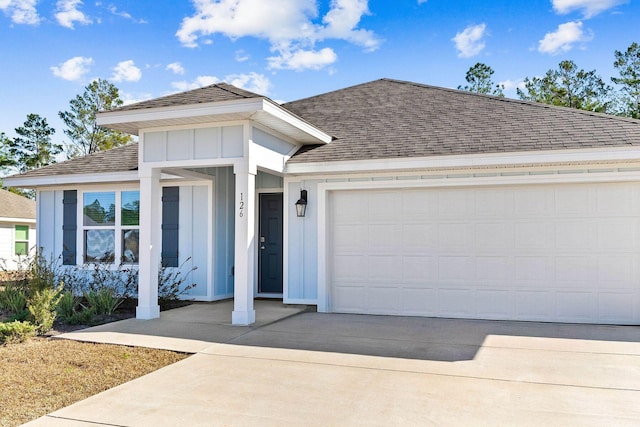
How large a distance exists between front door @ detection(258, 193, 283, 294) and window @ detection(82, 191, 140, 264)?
2607 millimetres

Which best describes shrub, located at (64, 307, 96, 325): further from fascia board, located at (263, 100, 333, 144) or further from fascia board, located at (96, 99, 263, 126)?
fascia board, located at (263, 100, 333, 144)

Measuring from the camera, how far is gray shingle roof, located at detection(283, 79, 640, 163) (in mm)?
8008

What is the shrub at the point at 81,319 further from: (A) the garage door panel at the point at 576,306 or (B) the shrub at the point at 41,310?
(A) the garage door panel at the point at 576,306

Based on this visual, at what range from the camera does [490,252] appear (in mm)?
8117

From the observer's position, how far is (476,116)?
951 centimetres

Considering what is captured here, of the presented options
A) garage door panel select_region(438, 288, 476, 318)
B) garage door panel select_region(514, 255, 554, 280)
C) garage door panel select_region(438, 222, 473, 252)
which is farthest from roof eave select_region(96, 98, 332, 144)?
garage door panel select_region(514, 255, 554, 280)

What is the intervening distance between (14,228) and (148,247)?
16.1 m

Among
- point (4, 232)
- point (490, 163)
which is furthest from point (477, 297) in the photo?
point (4, 232)

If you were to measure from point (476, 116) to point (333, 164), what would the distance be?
117 inches

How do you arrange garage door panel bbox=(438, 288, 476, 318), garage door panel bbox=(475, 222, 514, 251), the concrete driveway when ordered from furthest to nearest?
1. garage door panel bbox=(438, 288, 476, 318)
2. garage door panel bbox=(475, 222, 514, 251)
3. the concrete driveway

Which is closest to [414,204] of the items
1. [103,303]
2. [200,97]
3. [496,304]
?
[496,304]

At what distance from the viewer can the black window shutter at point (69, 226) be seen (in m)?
11.2

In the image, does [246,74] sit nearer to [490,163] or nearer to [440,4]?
[440,4]

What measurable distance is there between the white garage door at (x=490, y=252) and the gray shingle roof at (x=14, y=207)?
16.6 metres
